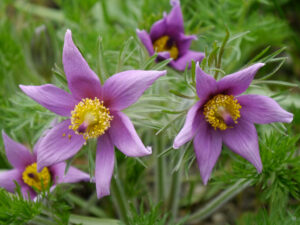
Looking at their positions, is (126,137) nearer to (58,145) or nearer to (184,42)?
(58,145)

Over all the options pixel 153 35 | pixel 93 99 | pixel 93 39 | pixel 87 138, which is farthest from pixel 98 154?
pixel 93 39

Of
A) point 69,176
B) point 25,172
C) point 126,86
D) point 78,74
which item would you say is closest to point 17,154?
point 25,172

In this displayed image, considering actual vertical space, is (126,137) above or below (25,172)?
above

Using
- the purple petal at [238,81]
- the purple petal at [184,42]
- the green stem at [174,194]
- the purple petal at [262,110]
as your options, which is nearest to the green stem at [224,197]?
the green stem at [174,194]

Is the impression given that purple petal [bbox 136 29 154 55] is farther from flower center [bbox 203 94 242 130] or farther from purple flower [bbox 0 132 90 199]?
purple flower [bbox 0 132 90 199]

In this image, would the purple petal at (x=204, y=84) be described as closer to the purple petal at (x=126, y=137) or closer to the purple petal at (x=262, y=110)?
the purple petal at (x=262, y=110)

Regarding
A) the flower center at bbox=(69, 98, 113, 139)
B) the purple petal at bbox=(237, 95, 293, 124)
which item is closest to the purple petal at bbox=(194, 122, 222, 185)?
the purple petal at bbox=(237, 95, 293, 124)
